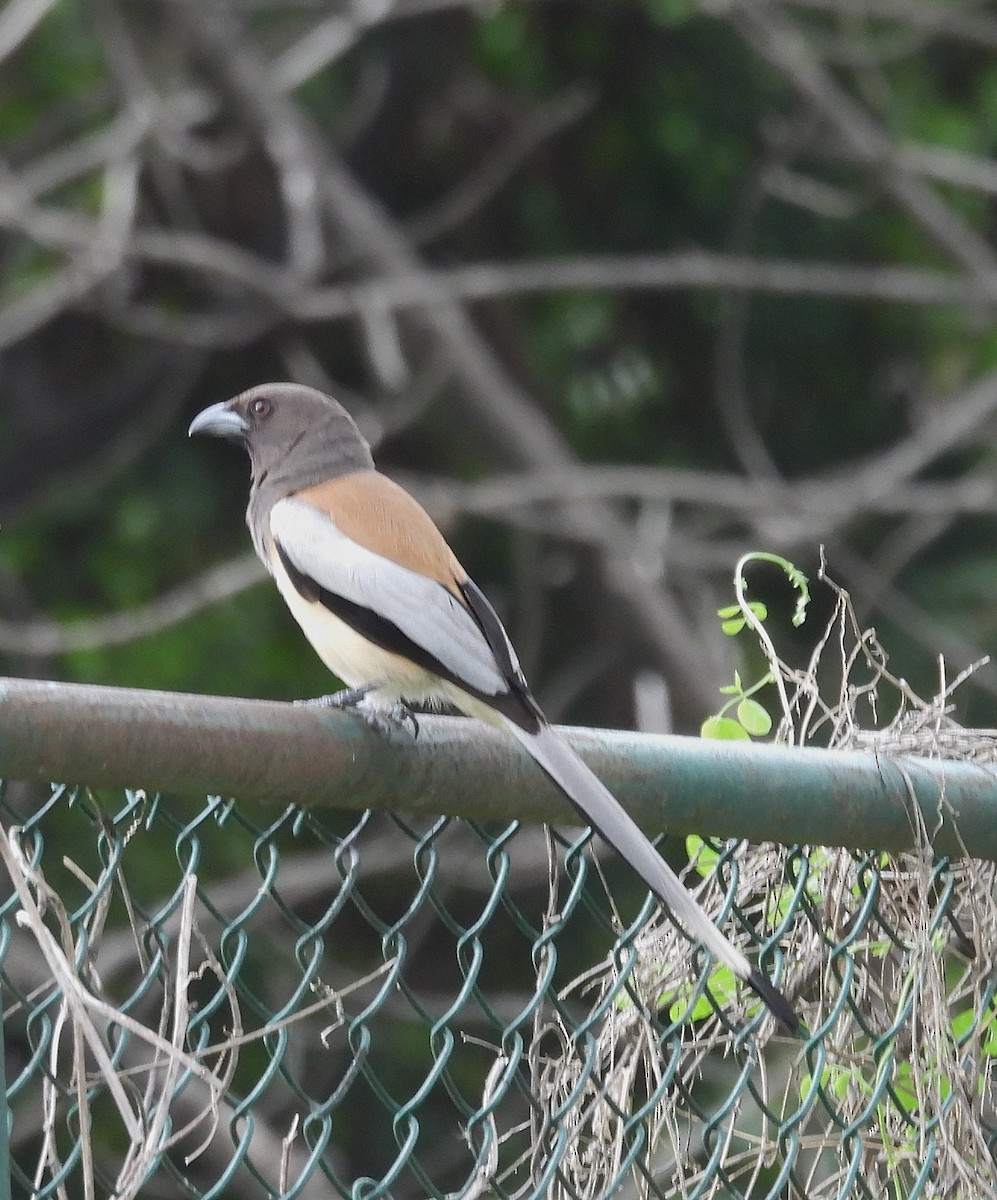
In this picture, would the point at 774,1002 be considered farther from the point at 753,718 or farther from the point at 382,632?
the point at 382,632

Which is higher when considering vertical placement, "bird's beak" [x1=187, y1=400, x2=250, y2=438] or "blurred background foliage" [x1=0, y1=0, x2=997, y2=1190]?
"bird's beak" [x1=187, y1=400, x2=250, y2=438]

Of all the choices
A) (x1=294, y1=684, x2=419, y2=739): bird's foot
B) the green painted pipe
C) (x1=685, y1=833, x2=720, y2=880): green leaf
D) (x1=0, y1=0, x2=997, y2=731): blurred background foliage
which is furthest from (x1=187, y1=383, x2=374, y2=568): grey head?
(x1=0, y1=0, x2=997, y2=731): blurred background foliage

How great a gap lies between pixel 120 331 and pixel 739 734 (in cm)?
752

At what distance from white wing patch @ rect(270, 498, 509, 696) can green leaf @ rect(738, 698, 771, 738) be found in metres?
0.43

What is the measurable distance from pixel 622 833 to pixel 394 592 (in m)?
0.97

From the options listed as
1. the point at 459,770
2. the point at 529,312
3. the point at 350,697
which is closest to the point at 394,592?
the point at 350,697

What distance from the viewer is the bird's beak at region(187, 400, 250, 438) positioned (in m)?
4.56

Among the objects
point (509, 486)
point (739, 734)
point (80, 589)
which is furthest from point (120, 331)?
point (739, 734)

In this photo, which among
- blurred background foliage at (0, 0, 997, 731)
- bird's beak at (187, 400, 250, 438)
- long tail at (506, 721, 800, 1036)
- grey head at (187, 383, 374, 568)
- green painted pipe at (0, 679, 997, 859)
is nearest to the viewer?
green painted pipe at (0, 679, 997, 859)

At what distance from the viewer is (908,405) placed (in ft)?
36.0

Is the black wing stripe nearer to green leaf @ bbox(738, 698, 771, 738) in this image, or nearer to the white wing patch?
the white wing patch

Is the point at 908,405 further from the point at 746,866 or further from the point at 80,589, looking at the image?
the point at 746,866

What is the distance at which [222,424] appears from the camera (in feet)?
15.1

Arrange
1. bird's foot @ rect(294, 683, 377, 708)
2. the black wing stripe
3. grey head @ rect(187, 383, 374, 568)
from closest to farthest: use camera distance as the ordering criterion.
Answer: the black wing stripe → bird's foot @ rect(294, 683, 377, 708) → grey head @ rect(187, 383, 374, 568)
